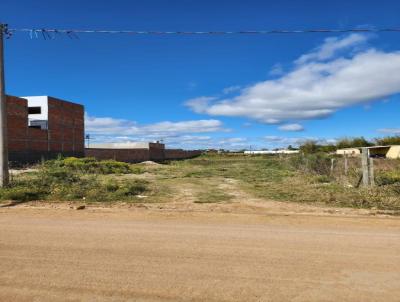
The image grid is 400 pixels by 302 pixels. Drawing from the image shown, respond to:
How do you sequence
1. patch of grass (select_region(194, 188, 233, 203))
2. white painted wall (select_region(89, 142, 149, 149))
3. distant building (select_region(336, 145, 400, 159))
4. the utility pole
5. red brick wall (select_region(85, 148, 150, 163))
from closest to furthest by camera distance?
patch of grass (select_region(194, 188, 233, 203)), the utility pole, red brick wall (select_region(85, 148, 150, 163)), distant building (select_region(336, 145, 400, 159)), white painted wall (select_region(89, 142, 149, 149))

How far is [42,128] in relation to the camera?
4047cm

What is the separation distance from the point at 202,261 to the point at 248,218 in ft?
13.0

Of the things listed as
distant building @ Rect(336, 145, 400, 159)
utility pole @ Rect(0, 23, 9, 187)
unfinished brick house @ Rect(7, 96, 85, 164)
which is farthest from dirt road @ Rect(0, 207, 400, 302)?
distant building @ Rect(336, 145, 400, 159)

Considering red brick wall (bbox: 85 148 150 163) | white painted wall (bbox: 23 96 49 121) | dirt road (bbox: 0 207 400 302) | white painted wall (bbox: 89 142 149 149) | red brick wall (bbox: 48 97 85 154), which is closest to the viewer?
dirt road (bbox: 0 207 400 302)

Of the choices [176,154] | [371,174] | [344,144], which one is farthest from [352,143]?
[371,174]

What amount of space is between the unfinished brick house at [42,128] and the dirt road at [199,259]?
88.8ft

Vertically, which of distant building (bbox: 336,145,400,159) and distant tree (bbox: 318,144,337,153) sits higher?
distant tree (bbox: 318,144,337,153)

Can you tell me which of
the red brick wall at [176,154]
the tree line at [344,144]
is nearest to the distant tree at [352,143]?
the tree line at [344,144]

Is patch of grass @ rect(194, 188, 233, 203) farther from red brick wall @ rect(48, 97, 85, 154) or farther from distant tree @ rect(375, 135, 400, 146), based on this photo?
distant tree @ rect(375, 135, 400, 146)

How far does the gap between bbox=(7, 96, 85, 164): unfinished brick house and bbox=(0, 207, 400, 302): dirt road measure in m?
27.1

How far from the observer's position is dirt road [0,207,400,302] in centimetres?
444

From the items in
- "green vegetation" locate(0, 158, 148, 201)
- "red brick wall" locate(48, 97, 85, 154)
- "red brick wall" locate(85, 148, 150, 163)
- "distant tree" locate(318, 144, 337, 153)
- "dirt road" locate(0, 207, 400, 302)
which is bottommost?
"dirt road" locate(0, 207, 400, 302)

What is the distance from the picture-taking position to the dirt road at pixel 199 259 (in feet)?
14.6

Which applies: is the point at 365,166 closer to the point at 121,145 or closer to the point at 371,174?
the point at 371,174
